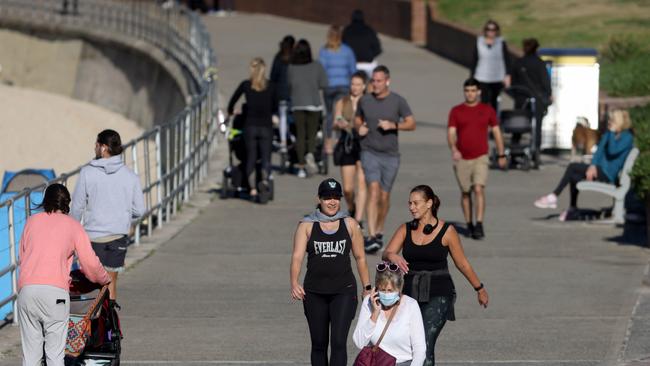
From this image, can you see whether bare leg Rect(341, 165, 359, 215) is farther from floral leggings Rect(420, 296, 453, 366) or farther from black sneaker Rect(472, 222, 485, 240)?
floral leggings Rect(420, 296, 453, 366)

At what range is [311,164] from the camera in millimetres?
22203

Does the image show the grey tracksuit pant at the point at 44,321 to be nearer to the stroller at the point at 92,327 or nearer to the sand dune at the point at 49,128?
the stroller at the point at 92,327

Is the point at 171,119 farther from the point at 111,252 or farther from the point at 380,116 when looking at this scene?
the point at 111,252

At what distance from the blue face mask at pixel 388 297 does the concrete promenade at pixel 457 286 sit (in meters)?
2.77

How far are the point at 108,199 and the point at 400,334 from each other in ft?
12.0

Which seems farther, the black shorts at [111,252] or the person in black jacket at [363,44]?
the person in black jacket at [363,44]

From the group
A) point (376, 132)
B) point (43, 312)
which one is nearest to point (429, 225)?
point (43, 312)

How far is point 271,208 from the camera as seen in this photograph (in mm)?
20141

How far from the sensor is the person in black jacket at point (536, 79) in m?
23.2

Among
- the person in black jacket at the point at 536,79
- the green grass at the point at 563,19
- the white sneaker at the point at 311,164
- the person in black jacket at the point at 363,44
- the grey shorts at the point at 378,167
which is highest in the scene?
the green grass at the point at 563,19

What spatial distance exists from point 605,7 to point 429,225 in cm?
2754

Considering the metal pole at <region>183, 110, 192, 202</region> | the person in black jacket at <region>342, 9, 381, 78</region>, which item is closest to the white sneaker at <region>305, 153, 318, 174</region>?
the metal pole at <region>183, 110, 192, 202</region>

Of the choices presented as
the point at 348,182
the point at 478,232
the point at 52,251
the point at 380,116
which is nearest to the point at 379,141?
the point at 380,116

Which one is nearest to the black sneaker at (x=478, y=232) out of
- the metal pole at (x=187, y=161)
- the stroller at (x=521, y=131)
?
the metal pole at (x=187, y=161)
